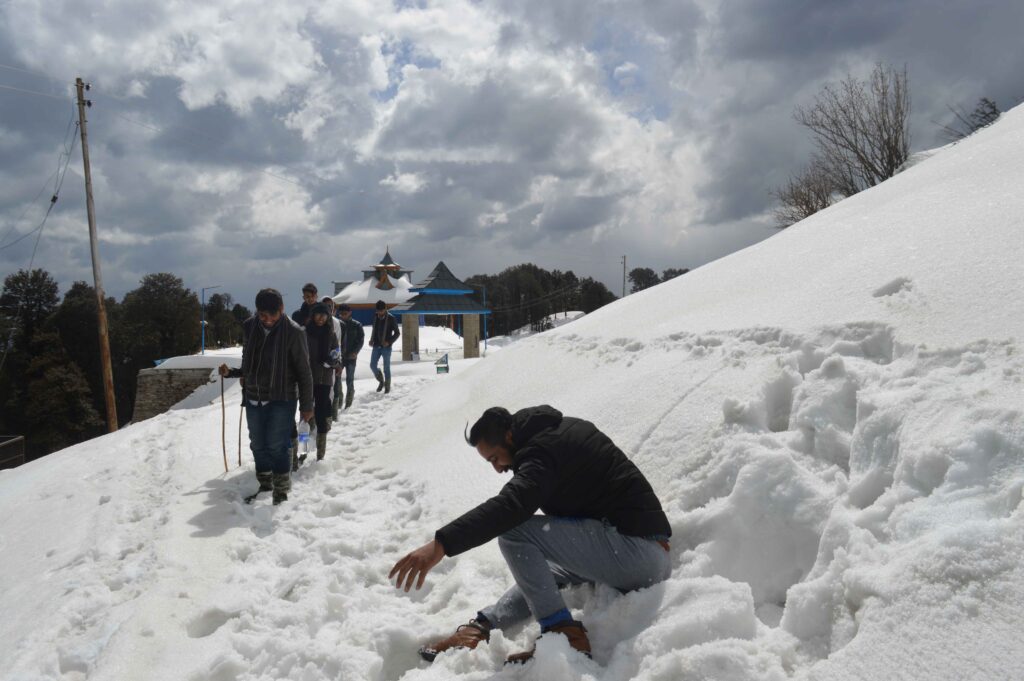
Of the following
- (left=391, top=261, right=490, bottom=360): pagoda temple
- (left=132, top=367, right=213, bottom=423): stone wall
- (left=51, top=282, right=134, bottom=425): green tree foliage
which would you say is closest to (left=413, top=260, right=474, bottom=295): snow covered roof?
(left=391, top=261, right=490, bottom=360): pagoda temple

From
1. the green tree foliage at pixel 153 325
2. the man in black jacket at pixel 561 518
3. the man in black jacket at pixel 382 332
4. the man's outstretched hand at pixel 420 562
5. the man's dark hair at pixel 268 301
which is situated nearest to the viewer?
the man's outstretched hand at pixel 420 562

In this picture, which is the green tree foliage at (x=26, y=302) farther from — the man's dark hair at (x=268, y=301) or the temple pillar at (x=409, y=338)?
the man's dark hair at (x=268, y=301)

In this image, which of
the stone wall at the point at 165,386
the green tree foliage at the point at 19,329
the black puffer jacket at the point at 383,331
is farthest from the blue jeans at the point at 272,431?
the green tree foliage at the point at 19,329

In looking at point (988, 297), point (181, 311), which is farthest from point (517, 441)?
point (181, 311)

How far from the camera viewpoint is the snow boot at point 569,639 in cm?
236

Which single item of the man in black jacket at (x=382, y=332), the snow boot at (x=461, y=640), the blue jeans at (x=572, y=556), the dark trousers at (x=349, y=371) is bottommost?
the snow boot at (x=461, y=640)

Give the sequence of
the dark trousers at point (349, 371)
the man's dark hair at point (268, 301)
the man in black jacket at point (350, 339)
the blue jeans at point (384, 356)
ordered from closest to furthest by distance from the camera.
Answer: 1. the man's dark hair at point (268, 301)
2. the man in black jacket at point (350, 339)
3. the dark trousers at point (349, 371)
4. the blue jeans at point (384, 356)

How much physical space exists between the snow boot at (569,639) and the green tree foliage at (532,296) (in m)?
56.8

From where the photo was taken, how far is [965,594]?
1.86m

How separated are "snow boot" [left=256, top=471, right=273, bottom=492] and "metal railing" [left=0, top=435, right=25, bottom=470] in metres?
13.0

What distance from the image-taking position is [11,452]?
48.0 feet

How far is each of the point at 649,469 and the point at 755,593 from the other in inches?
44.3

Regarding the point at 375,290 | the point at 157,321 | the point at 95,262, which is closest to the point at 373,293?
the point at 375,290

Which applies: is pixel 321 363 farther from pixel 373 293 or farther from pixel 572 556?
pixel 373 293
